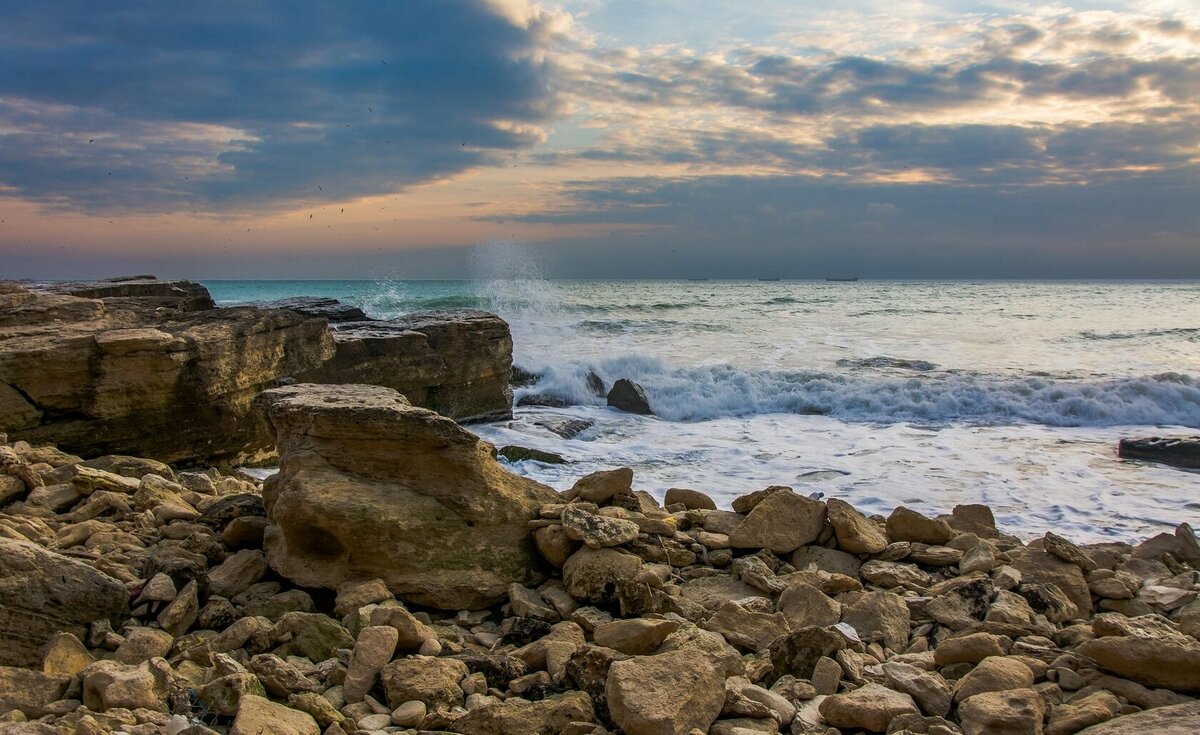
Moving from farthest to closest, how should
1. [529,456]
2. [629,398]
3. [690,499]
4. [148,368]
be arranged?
[629,398]
[529,456]
[148,368]
[690,499]

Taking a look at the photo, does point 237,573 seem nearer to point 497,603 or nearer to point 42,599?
point 42,599

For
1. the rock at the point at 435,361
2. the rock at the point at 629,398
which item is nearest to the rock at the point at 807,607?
the rock at the point at 435,361

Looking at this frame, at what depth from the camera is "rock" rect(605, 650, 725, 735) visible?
8.45 ft

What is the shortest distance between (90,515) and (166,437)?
264 centimetres

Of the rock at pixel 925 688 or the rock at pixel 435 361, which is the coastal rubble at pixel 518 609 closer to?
the rock at pixel 925 688

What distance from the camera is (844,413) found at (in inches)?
512

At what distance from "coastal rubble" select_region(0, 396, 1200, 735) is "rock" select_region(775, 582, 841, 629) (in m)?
0.02

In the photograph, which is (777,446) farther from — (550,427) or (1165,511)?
(1165,511)

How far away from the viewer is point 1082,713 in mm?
2689

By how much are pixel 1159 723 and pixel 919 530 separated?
8.00ft

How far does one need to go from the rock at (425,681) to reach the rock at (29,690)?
43.8 inches

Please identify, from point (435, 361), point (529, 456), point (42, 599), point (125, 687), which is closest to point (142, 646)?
point (42, 599)

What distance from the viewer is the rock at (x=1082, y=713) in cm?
265

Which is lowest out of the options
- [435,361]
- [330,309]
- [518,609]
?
[518,609]
